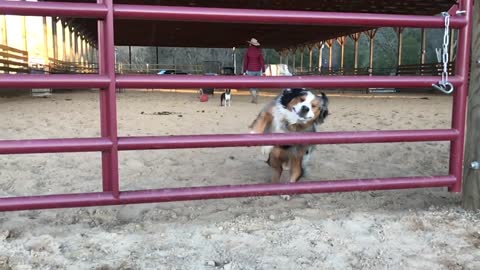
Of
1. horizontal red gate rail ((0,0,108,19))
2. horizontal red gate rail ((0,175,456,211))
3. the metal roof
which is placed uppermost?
the metal roof

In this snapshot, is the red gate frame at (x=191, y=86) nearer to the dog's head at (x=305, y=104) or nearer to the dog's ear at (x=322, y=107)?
the dog's head at (x=305, y=104)

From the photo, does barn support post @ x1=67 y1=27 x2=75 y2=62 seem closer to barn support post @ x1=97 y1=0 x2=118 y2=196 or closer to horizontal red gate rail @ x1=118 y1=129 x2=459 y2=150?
barn support post @ x1=97 y1=0 x2=118 y2=196

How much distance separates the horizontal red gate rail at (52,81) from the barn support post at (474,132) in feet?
6.96

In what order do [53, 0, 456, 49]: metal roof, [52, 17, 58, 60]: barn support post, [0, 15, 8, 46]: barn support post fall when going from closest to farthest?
[0, 15, 8, 46]: barn support post, [53, 0, 456, 49]: metal roof, [52, 17, 58, 60]: barn support post

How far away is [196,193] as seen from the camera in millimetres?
2473

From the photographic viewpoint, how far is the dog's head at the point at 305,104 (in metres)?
3.47

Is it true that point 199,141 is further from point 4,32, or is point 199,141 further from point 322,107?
point 4,32

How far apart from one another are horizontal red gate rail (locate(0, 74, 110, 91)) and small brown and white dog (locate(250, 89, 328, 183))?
1626 millimetres

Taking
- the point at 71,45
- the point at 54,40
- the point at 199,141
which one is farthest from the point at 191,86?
the point at 71,45

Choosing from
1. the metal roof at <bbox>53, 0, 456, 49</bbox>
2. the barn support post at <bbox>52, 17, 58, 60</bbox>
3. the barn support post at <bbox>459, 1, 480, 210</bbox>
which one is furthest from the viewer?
the barn support post at <bbox>52, 17, 58, 60</bbox>

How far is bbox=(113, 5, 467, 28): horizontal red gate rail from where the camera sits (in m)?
2.31

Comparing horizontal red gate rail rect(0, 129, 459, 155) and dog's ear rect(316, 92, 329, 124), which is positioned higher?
dog's ear rect(316, 92, 329, 124)

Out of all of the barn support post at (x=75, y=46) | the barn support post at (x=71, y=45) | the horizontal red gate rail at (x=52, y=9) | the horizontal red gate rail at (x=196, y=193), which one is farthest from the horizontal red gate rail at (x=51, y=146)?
the barn support post at (x=75, y=46)

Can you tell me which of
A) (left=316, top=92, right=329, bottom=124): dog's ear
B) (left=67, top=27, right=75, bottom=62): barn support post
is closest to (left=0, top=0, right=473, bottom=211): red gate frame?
(left=316, top=92, right=329, bottom=124): dog's ear
